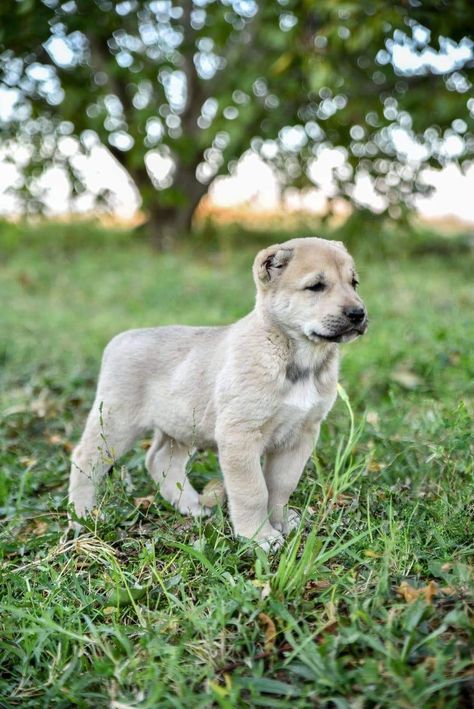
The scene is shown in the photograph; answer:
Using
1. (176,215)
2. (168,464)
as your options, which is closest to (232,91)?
(176,215)

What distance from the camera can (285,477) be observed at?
423cm

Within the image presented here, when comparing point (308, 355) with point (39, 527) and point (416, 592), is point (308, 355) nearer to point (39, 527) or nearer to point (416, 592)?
point (416, 592)

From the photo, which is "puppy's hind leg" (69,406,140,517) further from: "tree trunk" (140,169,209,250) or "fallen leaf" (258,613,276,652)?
"tree trunk" (140,169,209,250)

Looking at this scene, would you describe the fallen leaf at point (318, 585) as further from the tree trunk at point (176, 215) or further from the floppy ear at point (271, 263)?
the tree trunk at point (176, 215)

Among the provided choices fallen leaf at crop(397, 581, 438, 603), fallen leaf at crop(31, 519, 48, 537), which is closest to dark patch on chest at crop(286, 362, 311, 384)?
fallen leaf at crop(397, 581, 438, 603)

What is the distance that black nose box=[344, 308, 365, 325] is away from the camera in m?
3.73

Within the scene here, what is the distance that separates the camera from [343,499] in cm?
437

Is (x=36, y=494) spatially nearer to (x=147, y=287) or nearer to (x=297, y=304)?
(x=297, y=304)

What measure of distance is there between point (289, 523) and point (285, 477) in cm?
25

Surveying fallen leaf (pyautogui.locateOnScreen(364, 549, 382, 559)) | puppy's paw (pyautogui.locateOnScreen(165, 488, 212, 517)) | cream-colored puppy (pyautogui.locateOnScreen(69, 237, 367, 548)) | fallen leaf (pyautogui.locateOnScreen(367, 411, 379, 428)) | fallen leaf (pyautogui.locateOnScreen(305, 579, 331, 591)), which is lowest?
puppy's paw (pyautogui.locateOnScreen(165, 488, 212, 517))

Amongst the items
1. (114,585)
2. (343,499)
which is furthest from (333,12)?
(114,585)

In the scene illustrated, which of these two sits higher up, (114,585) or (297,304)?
(297,304)

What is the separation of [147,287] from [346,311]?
7773mm

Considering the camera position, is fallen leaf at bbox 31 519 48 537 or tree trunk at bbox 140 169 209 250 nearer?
fallen leaf at bbox 31 519 48 537
